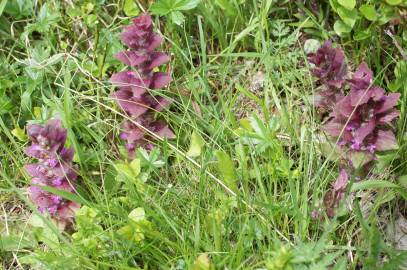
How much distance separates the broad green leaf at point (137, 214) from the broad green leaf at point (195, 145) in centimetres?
31

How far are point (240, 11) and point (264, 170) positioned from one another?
0.81 metres

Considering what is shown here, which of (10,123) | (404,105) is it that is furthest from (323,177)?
(10,123)

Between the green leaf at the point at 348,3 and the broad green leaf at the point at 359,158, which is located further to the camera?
the green leaf at the point at 348,3

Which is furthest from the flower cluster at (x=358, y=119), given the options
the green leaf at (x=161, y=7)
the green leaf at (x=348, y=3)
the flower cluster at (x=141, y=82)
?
the green leaf at (x=161, y=7)

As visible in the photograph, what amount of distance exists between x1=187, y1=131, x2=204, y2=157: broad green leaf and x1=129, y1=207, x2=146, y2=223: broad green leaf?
1.02 feet

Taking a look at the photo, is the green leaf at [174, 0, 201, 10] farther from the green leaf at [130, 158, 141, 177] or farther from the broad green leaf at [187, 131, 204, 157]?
the green leaf at [130, 158, 141, 177]

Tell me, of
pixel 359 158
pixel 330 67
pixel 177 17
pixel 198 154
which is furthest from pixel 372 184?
pixel 177 17

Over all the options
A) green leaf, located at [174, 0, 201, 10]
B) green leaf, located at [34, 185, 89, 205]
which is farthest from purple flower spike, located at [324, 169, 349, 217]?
Answer: green leaf, located at [174, 0, 201, 10]

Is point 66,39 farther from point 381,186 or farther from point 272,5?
point 381,186

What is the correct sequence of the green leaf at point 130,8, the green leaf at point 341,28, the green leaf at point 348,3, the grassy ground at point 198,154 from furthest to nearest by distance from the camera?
the green leaf at point 130,8
the green leaf at point 341,28
the green leaf at point 348,3
the grassy ground at point 198,154

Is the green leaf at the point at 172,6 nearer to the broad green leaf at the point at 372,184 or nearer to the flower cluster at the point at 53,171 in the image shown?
the flower cluster at the point at 53,171

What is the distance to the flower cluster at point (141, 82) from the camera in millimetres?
2223

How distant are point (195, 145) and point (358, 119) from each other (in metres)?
0.56

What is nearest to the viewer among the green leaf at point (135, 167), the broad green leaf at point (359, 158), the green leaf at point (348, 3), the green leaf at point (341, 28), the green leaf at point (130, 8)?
the broad green leaf at point (359, 158)
